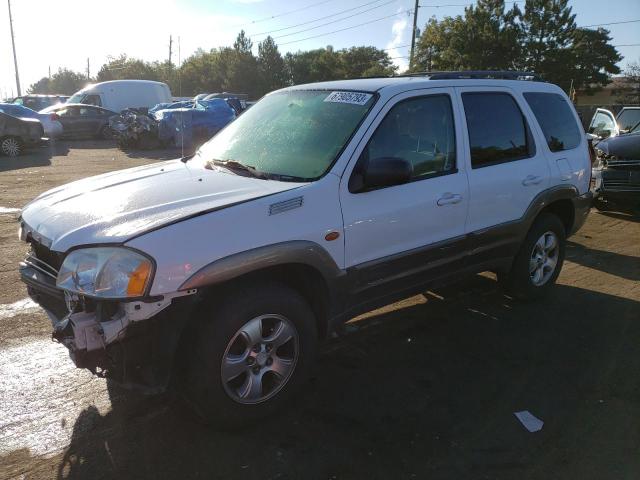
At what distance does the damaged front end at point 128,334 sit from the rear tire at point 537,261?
10.9ft

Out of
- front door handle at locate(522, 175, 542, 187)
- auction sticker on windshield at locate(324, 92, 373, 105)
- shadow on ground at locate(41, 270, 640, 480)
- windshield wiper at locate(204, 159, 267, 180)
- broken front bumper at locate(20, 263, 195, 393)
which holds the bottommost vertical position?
shadow on ground at locate(41, 270, 640, 480)

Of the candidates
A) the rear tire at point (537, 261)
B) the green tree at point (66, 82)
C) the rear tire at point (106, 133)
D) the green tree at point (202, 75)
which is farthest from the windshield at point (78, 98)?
the green tree at point (66, 82)

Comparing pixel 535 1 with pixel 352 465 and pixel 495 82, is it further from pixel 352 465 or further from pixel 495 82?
pixel 352 465

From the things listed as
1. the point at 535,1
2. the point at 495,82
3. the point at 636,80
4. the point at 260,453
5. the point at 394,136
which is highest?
the point at 535,1

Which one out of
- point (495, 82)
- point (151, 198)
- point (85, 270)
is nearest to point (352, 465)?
point (85, 270)

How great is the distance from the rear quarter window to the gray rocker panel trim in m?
2.80

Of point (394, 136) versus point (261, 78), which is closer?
point (394, 136)

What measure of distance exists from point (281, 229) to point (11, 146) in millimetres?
14976

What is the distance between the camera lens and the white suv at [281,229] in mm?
2521

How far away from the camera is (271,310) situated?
9.36 feet

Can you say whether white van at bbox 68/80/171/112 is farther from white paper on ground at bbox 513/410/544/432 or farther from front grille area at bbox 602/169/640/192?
white paper on ground at bbox 513/410/544/432

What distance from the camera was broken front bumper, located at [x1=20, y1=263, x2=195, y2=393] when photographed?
2.46 metres

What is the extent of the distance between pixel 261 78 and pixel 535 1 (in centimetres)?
3735

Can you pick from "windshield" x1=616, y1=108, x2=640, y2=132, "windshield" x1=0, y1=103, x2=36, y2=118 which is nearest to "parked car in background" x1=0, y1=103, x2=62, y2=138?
"windshield" x1=0, y1=103, x2=36, y2=118
